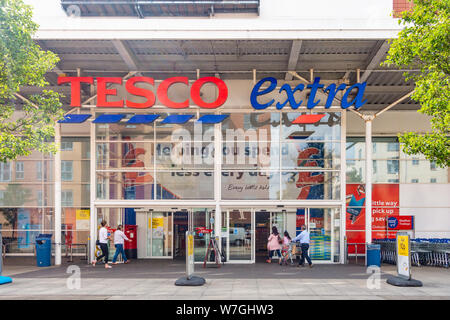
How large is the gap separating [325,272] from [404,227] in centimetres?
766

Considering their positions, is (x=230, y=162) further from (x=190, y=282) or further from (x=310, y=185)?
(x=190, y=282)

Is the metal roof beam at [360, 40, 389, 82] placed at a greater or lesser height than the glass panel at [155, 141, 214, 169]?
greater

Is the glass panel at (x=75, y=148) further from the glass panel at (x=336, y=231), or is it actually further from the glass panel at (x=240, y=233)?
the glass panel at (x=336, y=231)

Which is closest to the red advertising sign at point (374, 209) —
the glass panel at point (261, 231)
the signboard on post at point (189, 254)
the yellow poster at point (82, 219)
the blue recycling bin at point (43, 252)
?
the glass panel at point (261, 231)

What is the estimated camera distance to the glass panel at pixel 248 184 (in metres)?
16.9

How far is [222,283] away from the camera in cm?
1216

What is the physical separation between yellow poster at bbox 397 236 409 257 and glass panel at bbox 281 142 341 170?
5.23m

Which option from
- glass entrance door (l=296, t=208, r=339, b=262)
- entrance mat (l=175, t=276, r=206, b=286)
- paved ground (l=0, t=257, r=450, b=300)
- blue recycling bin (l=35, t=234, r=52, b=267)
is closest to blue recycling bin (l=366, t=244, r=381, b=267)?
paved ground (l=0, t=257, r=450, b=300)

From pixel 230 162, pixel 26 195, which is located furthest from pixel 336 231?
pixel 26 195

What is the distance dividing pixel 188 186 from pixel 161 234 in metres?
3.37

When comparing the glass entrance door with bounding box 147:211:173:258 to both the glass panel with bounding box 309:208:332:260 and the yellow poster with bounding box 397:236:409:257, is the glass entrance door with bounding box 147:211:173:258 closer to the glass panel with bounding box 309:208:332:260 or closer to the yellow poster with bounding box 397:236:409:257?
the glass panel with bounding box 309:208:332:260

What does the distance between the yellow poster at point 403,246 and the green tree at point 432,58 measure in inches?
90.3

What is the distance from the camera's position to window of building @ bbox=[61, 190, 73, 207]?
68.8ft

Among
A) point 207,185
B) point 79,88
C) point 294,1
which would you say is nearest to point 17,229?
point 79,88
